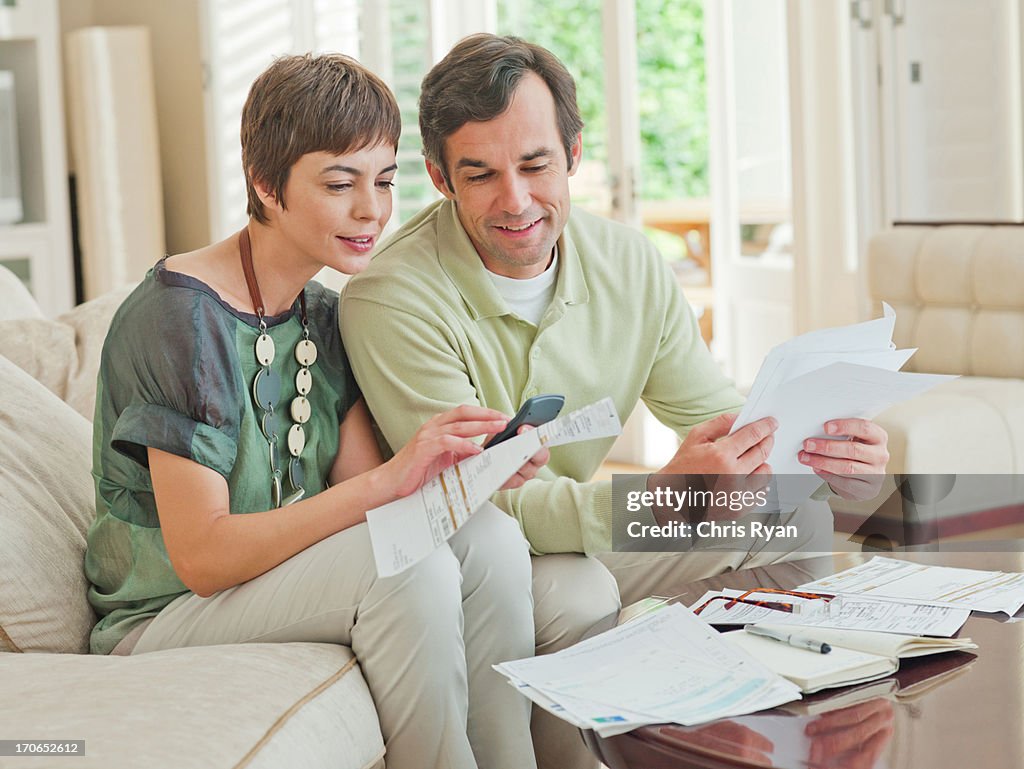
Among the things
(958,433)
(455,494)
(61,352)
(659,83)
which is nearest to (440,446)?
(455,494)

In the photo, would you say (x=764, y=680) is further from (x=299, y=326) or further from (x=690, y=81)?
(x=690, y=81)

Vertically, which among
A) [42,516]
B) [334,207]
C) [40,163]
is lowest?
[42,516]

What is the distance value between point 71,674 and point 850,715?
84 cm

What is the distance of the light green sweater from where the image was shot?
1691 millimetres

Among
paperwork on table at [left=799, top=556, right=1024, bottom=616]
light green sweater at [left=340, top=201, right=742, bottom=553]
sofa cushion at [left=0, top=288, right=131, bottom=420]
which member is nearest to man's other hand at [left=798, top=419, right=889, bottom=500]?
paperwork on table at [left=799, top=556, right=1024, bottom=616]

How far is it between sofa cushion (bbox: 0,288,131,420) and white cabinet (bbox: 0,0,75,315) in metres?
3.26

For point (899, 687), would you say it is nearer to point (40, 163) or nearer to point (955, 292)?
point (955, 292)

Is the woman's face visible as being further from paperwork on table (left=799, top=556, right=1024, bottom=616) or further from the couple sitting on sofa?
paperwork on table (left=799, top=556, right=1024, bottom=616)

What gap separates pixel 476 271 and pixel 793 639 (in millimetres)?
769

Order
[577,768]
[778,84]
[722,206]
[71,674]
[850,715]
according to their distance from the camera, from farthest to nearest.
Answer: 1. [722,206]
2. [778,84]
3. [577,768]
4. [71,674]
5. [850,715]

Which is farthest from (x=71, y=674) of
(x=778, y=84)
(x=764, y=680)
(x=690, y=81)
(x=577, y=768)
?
(x=690, y=81)

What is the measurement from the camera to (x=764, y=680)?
1.17 meters

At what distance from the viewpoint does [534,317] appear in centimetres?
185

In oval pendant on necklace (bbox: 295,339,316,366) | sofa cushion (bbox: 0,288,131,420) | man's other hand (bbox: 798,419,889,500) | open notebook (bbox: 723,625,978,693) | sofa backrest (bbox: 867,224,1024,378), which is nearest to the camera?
open notebook (bbox: 723,625,978,693)
